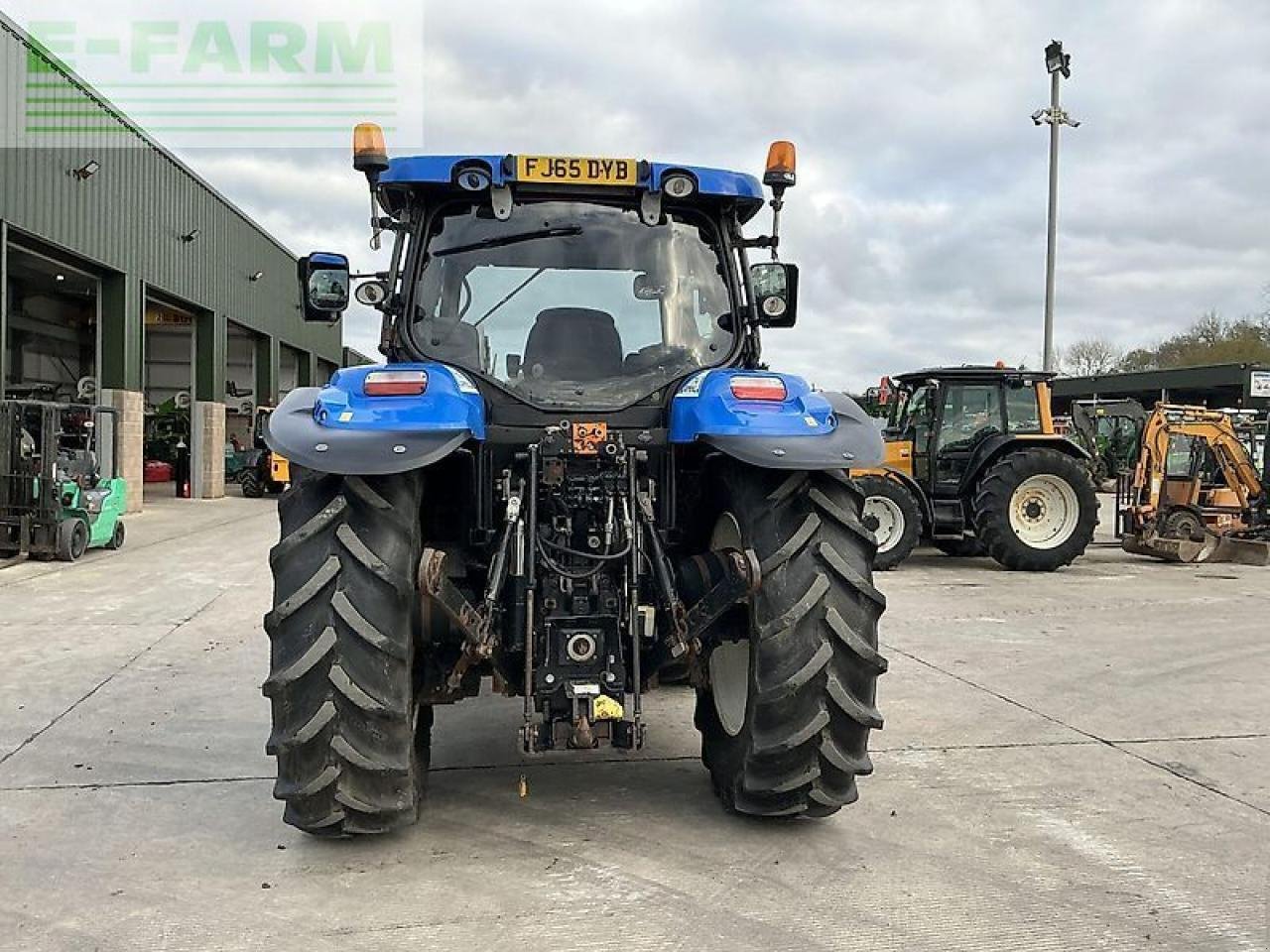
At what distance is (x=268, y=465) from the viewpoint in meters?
27.4

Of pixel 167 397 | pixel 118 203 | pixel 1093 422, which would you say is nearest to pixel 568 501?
pixel 1093 422

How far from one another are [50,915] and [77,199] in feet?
57.9

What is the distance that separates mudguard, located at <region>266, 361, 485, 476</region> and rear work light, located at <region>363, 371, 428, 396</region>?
2cm

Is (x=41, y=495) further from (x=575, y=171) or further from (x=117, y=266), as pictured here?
(x=575, y=171)

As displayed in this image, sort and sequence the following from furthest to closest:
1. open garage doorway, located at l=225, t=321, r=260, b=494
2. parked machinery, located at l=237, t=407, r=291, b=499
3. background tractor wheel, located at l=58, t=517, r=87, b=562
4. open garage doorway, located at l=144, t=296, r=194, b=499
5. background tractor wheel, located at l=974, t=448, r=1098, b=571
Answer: open garage doorway, located at l=225, t=321, r=260, b=494 → parked machinery, located at l=237, t=407, r=291, b=499 → open garage doorway, located at l=144, t=296, r=194, b=499 → background tractor wheel, located at l=58, t=517, r=87, b=562 → background tractor wheel, located at l=974, t=448, r=1098, b=571

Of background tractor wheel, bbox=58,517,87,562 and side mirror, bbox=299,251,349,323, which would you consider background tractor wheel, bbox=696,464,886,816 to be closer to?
side mirror, bbox=299,251,349,323

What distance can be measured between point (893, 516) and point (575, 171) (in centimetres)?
936

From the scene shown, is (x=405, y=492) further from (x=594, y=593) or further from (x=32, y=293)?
(x=32, y=293)

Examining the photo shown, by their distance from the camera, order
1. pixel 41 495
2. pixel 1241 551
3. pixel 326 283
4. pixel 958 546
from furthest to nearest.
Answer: pixel 958 546 → pixel 1241 551 → pixel 41 495 → pixel 326 283

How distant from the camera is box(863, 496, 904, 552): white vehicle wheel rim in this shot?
12.9 m

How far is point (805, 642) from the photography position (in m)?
3.75

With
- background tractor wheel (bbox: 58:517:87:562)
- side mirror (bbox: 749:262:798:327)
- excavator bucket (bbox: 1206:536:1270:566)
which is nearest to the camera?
side mirror (bbox: 749:262:798:327)

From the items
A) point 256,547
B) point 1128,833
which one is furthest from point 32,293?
point 1128,833

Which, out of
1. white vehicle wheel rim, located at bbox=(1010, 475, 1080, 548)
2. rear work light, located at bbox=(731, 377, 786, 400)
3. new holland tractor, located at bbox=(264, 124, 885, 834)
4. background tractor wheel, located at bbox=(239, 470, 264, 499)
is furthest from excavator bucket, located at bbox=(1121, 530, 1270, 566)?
background tractor wheel, located at bbox=(239, 470, 264, 499)
